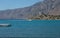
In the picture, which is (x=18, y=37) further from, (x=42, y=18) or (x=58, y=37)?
Answer: (x=42, y=18)

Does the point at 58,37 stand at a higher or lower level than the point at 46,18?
lower

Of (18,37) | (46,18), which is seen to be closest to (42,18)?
(46,18)

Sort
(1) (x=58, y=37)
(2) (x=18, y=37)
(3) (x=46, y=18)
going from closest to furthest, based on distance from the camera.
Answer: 1. (1) (x=58, y=37)
2. (2) (x=18, y=37)
3. (3) (x=46, y=18)

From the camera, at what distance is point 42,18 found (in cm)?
17562

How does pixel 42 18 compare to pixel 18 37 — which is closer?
pixel 18 37

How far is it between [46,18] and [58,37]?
138759 mm

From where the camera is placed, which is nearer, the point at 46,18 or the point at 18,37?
the point at 18,37

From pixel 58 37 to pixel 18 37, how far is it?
8200 mm

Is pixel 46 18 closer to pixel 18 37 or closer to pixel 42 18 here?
pixel 42 18

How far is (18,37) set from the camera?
3891cm

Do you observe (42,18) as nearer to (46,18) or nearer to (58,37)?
(46,18)

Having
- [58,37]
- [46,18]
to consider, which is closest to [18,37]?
[58,37]

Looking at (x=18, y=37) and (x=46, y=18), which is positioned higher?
(x=46, y=18)

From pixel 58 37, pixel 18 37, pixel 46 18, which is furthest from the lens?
pixel 46 18
